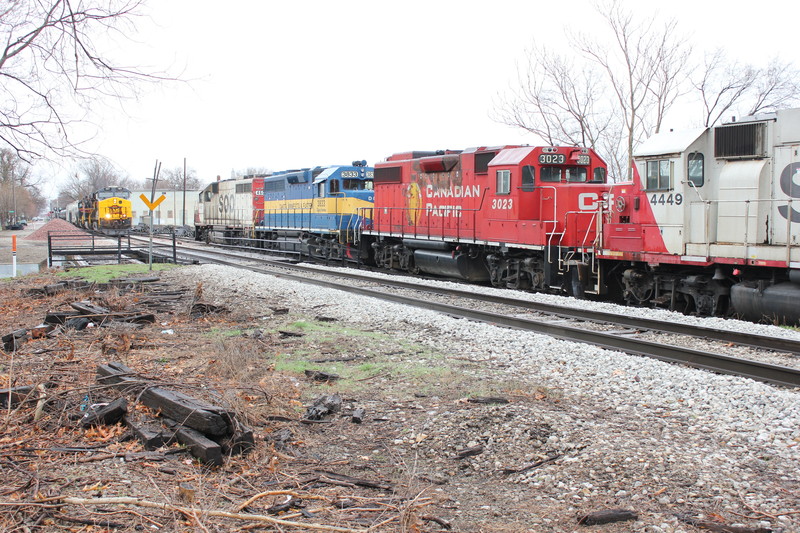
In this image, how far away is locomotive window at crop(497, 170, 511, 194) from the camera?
16972mm

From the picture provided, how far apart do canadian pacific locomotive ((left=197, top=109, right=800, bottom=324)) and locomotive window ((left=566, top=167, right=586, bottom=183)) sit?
3cm

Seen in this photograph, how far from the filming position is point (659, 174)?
506 inches

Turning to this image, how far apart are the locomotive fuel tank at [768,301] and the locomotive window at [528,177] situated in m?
6.19

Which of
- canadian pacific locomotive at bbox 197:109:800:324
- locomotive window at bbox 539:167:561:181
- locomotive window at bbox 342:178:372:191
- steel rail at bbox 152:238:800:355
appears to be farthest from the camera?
locomotive window at bbox 342:178:372:191

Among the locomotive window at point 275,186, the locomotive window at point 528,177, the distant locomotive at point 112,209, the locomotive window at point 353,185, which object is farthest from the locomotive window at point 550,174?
the distant locomotive at point 112,209

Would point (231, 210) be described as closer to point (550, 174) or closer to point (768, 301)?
point (550, 174)

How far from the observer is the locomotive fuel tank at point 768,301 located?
35.0ft

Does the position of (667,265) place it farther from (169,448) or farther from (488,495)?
(169,448)

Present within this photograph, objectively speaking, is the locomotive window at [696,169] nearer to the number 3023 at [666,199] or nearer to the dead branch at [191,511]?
the number 3023 at [666,199]

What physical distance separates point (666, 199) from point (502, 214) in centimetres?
517

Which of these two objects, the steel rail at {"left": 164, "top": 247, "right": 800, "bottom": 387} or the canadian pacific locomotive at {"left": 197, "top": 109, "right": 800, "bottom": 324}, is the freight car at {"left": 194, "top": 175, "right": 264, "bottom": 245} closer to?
the canadian pacific locomotive at {"left": 197, "top": 109, "right": 800, "bottom": 324}

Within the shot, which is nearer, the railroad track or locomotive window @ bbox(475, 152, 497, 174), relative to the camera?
the railroad track

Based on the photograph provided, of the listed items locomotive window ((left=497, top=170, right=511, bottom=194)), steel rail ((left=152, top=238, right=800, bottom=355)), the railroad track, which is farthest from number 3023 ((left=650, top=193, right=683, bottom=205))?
locomotive window ((left=497, top=170, right=511, bottom=194))

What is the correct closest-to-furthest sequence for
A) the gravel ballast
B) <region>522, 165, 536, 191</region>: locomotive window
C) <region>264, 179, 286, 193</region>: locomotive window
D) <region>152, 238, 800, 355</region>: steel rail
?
1. the gravel ballast
2. <region>152, 238, 800, 355</region>: steel rail
3. <region>522, 165, 536, 191</region>: locomotive window
4. <region>264, 179, 286, 193</region>: locomotive window
